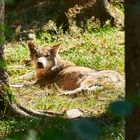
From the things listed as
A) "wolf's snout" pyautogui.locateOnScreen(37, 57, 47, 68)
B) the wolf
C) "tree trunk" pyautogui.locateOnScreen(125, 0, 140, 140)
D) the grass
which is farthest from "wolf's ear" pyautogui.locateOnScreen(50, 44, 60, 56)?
"tree trunk" pyautogui.locateOnScreen(125, 0, 140, 140)

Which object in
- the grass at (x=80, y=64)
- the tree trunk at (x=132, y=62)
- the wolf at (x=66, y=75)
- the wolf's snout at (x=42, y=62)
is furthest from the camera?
the wolf's snout at (x=42, y=62)

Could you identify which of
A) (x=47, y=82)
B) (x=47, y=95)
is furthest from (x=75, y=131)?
→ (x=47, y=82)


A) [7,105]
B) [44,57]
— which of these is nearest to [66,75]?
[44,57]

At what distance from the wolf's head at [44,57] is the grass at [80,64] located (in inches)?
11.7

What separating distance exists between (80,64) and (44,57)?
71 cm

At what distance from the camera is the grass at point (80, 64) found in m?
6.19

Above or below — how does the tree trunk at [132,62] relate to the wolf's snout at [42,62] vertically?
above

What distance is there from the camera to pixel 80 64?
35.0ft

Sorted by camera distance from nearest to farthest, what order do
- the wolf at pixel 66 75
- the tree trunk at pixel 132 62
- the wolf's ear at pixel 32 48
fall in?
the tree trunk at pixel 132 62 < the wolf at pixel 66 75 < the wolf's ear at pixel 32 48

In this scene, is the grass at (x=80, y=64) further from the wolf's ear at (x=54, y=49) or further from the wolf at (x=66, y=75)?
the wolf's ear at (x=54, y=49)

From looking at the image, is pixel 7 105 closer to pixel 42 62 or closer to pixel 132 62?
pixel 42 62

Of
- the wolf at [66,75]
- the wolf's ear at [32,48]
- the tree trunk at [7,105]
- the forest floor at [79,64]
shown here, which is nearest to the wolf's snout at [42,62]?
the wolf at [66,75]

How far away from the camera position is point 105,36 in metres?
11.9

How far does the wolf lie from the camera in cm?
861
